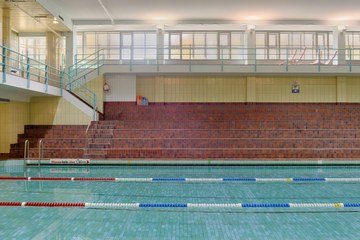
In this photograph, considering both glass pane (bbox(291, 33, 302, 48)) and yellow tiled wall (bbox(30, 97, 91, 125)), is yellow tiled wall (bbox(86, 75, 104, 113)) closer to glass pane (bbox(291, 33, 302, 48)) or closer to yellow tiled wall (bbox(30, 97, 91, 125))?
yellow tiled wall (bbox(30, 97, 91, 125))

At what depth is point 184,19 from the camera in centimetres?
1416

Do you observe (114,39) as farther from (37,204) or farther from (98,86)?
(37,204)

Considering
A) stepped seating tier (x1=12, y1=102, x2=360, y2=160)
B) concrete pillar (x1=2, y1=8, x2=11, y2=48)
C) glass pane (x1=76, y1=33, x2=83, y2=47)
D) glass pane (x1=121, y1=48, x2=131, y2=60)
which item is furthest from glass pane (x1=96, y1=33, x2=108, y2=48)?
concrete pillar (x1=2, y1=8, x2=11, y2=48)

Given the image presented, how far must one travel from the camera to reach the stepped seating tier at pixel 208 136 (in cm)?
1055

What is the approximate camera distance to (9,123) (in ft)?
36.8

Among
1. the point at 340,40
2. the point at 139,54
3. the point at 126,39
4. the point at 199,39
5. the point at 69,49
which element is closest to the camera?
the point at 69,49

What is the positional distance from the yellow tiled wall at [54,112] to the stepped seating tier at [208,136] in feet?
0.87

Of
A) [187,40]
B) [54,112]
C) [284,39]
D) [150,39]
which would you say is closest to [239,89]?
[187,40]

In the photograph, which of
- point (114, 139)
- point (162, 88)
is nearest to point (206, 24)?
point (162, 88)

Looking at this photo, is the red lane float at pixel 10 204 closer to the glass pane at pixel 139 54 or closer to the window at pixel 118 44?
the window at pixel 118 44

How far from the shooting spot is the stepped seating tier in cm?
1055

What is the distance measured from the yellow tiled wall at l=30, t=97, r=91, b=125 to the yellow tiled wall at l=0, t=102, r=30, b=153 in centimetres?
59

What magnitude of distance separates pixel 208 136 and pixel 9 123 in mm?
6679

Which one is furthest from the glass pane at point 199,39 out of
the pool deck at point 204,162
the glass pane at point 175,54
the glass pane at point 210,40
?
the pool deck at point 204,162
